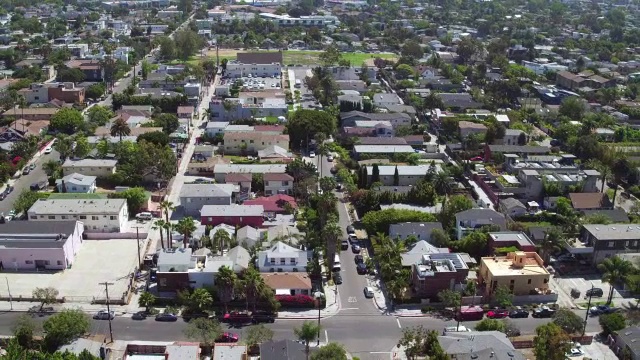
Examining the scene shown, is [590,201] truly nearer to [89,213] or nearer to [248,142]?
[248,142]

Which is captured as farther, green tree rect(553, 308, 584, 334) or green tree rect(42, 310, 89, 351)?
green tree rect(553, 308, 584, 334)

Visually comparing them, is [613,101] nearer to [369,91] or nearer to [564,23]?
[369,91]

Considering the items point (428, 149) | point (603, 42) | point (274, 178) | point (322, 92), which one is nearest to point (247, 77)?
point (322, 92)

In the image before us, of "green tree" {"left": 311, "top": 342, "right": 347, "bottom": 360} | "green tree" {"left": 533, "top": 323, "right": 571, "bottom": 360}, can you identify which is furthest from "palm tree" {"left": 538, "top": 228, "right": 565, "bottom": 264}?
"green tree" {"left": 311, "top": 342, "right": 347, "bottom": 360}

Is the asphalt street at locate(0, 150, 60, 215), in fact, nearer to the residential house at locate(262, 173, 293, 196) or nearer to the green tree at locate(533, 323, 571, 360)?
the residential house at locate(262, 173, 293, 196)

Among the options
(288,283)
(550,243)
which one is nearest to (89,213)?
(288,283)

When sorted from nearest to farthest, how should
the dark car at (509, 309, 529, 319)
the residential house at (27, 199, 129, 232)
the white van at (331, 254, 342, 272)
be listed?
the dark car at (509, 309, 529, 319) → the white van at (331, 254, 342, 272) → the residential house at (27, 199, 129, 232)

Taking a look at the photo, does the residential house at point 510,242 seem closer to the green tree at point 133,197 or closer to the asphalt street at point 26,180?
the green tree at point 133,197
